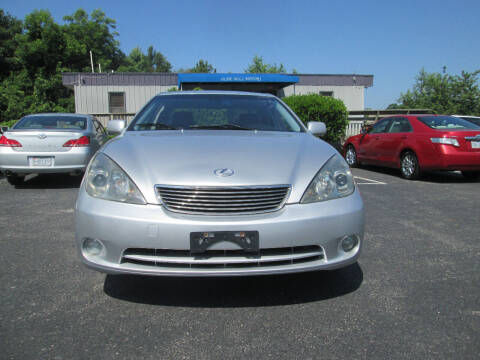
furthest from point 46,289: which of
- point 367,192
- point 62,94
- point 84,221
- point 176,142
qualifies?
point 62,94

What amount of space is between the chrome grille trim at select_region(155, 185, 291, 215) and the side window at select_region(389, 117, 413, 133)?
7.13 meters

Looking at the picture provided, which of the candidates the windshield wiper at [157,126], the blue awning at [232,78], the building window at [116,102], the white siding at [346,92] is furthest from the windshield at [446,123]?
the building window at [116,102]

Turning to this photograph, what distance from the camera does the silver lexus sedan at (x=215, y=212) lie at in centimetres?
226

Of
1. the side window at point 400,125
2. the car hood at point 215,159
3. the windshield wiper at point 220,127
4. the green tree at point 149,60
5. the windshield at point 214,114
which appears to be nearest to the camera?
the car hood at point 215,159

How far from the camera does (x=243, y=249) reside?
226cm

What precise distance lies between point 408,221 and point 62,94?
3410 centimetres

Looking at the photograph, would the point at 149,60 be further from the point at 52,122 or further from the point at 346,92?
the point at 52,122

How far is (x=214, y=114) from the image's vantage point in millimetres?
3689

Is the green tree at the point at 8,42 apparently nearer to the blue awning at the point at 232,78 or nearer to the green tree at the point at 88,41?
the green tree at the point at 88,41

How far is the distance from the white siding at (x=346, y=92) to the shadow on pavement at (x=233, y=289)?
20.0m

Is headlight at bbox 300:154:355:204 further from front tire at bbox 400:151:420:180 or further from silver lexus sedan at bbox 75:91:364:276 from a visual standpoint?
front tire at bbox 400:151:420:180

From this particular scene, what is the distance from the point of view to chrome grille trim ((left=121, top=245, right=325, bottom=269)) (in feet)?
7.45

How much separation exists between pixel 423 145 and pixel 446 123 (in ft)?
2.65

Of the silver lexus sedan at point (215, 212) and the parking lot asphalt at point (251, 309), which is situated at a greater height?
the silver lexus sedan at point (215, 212)
